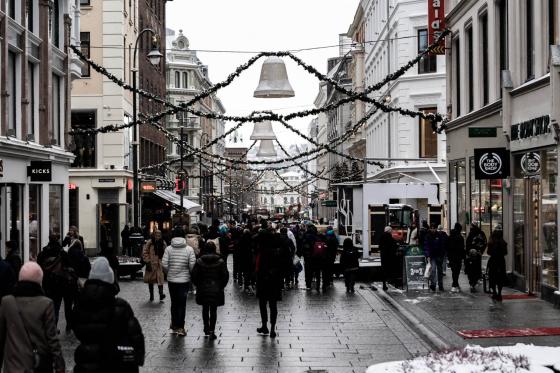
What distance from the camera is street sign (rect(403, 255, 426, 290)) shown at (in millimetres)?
24625

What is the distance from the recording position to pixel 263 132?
3984cm

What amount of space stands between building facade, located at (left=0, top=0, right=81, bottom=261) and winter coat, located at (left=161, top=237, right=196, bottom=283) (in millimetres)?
7418

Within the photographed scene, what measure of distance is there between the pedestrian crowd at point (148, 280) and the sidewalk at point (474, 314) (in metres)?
0.84

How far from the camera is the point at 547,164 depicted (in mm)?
20609

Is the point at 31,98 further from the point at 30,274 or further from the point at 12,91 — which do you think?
the point at 30,274

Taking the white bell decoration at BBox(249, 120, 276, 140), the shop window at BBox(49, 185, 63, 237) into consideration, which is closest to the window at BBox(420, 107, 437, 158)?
the white bell decoration at BBox(249, 120, 276, 140)

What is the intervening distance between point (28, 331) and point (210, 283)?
7.19 m

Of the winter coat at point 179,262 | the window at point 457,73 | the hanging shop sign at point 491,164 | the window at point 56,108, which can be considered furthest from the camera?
the window at point 56,108

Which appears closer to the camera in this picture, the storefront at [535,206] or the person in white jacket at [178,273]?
the person in white jacket at [178,273]

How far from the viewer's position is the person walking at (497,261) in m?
21.0

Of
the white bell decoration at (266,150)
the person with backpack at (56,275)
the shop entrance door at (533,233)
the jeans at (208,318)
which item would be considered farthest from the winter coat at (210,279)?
the white bell decoration at (266,150)

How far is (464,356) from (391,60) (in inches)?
1793

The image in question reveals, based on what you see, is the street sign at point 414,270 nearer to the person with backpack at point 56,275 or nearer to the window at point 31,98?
the person with backpack at point 56,275

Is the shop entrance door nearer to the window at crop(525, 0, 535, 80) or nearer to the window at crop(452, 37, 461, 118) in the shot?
the window at crop(525, 0, 535, 80)
